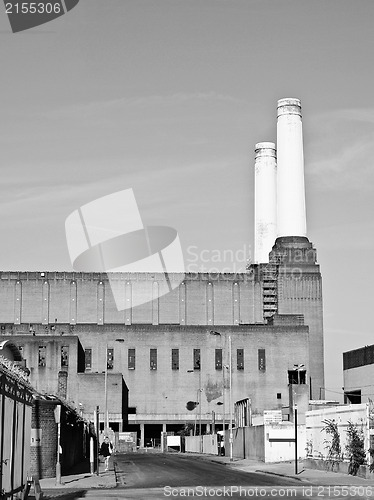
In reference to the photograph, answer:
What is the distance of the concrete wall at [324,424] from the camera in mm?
37938

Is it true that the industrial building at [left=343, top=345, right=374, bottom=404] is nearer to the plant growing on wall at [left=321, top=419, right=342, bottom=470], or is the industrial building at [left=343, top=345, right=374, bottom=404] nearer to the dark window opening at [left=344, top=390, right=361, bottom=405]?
the dark window opening at [left=344, top=390, right=361, bottom=405]

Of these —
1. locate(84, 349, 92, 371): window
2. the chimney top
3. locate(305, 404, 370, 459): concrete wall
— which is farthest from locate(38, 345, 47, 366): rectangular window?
locate(305, 404, 370, 459): concrete wall

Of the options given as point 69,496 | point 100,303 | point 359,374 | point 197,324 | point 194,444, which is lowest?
point 194,444

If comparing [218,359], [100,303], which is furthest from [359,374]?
[100,303]

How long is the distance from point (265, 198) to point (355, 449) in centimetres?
8905

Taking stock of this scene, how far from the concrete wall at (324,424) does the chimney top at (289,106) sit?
2845 inches

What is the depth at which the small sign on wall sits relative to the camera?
1411 inches

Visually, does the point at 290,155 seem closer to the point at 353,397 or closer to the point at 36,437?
the point at 353,397

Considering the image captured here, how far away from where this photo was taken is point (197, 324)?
13200cm

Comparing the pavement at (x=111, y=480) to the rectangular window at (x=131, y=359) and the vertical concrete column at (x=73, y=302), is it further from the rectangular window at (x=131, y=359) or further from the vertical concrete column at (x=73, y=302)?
the vertical concrete column at (x=73, y=302)

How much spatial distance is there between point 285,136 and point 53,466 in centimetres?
8353

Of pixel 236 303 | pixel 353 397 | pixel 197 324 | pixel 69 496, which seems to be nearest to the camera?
pixel 69 496

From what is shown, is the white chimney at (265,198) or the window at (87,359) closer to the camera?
the window at (87,359)

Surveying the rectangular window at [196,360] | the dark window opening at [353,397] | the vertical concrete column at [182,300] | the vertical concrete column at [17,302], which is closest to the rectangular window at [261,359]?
the rectangular window at [196,360]
